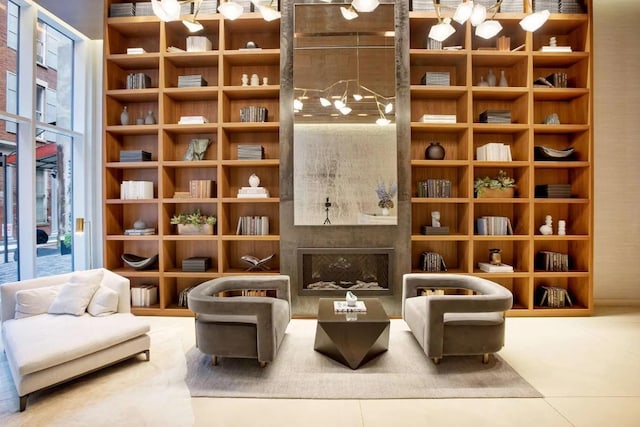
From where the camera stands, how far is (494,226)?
4.47m

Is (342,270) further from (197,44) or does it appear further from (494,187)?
(197,44)

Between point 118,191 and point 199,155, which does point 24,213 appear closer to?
point 118,191

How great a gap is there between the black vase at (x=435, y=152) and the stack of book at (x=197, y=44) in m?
3.14

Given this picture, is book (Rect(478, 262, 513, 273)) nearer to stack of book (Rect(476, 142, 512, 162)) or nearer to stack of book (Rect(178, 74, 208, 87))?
stack of book (Rect(476, 142, 512, 162))

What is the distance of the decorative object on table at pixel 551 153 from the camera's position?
4.41 meters

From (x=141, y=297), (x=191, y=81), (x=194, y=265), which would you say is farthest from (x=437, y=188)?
(x=141, y=297)

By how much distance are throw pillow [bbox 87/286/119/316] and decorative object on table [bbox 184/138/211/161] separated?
6.46 ft

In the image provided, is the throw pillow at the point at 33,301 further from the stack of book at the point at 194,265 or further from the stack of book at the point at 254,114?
the stack of book at the point at 254,114

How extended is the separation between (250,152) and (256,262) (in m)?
1.40

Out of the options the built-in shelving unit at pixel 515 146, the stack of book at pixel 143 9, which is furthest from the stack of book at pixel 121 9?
the built-in shelving unit at pixel 515 146

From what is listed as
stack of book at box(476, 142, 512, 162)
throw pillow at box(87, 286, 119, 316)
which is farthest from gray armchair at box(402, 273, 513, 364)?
throw pillow at box(87, 286, 119, 316)

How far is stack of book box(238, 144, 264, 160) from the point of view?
14.7 ft

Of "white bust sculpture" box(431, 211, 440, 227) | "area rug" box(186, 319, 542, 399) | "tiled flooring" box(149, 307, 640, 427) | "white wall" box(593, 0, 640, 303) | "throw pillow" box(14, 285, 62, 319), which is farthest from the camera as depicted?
"white wall" box(593, 0, 640, 303)

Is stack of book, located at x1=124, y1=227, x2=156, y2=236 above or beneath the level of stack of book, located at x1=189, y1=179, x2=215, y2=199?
beneath
